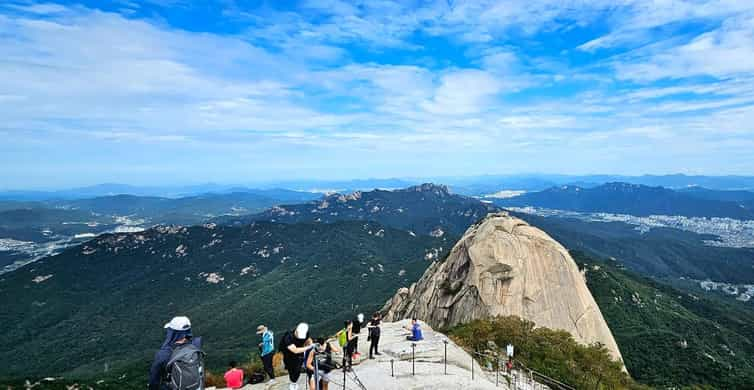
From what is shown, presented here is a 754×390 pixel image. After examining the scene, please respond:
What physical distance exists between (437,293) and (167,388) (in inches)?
1572

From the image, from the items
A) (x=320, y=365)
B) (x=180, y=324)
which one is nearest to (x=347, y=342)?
(x=320, y=365)

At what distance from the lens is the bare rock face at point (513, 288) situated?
39.1 m

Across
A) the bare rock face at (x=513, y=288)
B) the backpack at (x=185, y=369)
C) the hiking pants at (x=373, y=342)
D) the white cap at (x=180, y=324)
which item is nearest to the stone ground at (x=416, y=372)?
the hiking pants at (x=373, y=342)

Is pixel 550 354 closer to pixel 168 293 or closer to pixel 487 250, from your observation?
pixel 487 250

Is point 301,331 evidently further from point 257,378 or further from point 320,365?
point 257,378

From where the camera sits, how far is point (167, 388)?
7402mm

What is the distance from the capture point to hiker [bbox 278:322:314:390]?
11.4m

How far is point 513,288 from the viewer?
4050 centimetres

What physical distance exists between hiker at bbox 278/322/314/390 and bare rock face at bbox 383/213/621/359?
2819cm

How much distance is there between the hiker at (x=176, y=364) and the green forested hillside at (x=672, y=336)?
6557 centimetres

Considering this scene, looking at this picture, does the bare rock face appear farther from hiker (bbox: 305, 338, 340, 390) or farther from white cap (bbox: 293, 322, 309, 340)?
white cap (bbox: 293, 322, 309, 340)

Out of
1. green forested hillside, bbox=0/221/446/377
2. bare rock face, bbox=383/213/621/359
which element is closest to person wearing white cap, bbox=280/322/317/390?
bare rock face, bbox=383/213/621/359

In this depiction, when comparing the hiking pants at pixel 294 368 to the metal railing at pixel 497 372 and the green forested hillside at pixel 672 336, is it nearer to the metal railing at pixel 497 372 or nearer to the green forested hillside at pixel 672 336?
the metal railing at pixel 497 372

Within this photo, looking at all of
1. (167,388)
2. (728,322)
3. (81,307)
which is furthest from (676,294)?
(81,307)
